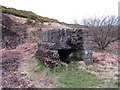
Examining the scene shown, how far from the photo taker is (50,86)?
12.3ft

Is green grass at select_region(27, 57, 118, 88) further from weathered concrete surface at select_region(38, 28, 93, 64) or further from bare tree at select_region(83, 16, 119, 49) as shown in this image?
bare tree at select_region(83, 16, 119, 49)

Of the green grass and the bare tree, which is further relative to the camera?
the bare tree

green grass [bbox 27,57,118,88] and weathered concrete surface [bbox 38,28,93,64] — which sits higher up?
weathered concrete surface [bbox 38,28,93,64]

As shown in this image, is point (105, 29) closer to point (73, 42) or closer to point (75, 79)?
point (73, 42)

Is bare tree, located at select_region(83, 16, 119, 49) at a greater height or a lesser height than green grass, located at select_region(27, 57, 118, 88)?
greater

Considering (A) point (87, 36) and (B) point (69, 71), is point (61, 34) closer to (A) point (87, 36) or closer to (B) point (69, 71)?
(A) point (87, 36)

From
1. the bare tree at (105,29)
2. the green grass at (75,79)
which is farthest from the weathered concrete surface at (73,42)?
the bare tree at (105,29)

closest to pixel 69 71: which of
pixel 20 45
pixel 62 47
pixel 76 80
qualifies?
pixel 76 80

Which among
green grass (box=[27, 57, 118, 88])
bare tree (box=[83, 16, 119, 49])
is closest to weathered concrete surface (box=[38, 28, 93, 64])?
green grass (box=[27, 57, 118, 88])

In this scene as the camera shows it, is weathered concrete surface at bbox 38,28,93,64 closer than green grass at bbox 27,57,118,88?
No

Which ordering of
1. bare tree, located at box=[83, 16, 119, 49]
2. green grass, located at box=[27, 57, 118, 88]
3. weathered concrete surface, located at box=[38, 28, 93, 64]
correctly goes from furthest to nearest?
1. bare tree, located at box=[83, 16, 119, 49]
2. weathered concrete surface, located at box=[38, 28, 93, 64]
3. green grass, located at box=[27, 57, 118, 88]

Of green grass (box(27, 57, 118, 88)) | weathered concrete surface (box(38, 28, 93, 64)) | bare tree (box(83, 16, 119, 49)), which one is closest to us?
green grass (box(27, 57, 118, 88))

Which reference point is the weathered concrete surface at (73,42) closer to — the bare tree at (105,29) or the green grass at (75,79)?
the green grass at (75,79)

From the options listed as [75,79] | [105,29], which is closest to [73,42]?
[75,79]
